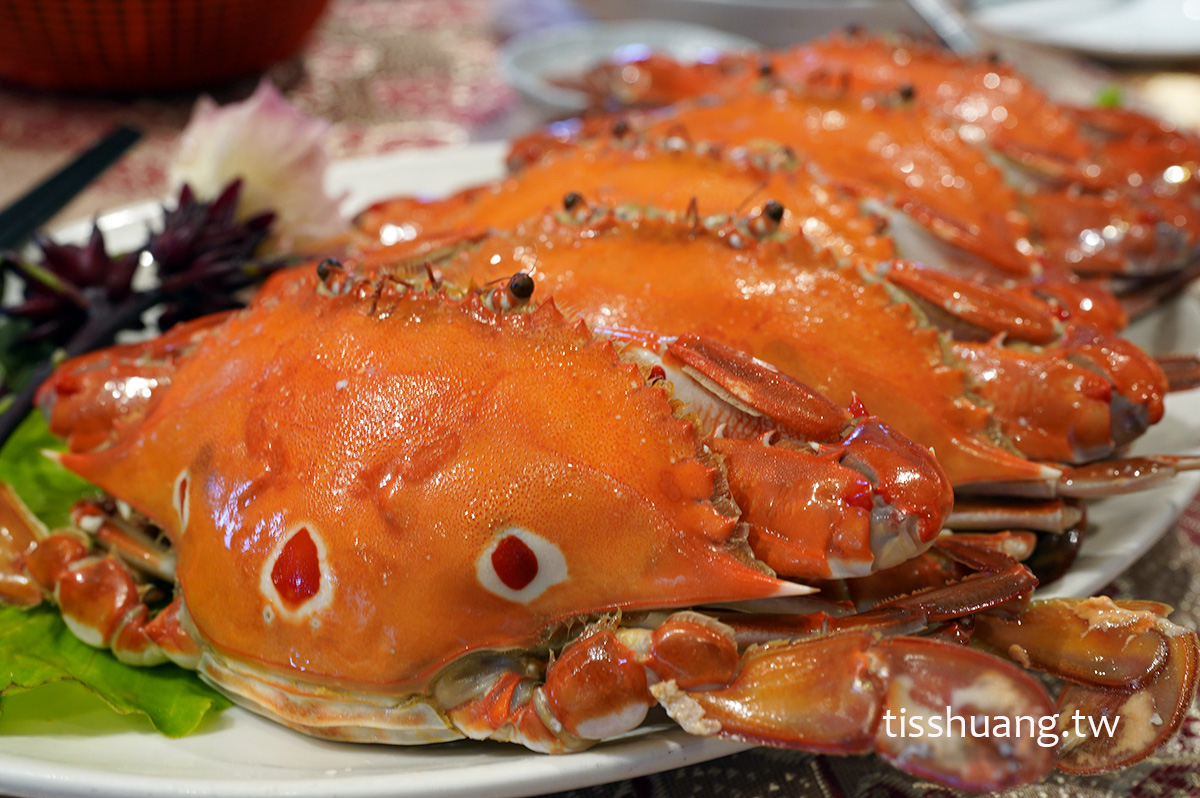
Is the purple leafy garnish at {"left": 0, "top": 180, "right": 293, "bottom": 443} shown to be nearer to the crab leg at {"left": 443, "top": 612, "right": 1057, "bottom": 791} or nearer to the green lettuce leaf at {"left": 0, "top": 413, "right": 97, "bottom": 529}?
the green lettuce leaf at {"left": 0, "top": 413, "right": 97, "bottom": 529}

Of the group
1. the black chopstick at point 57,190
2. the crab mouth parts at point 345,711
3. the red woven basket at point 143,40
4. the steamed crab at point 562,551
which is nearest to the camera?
the steamed crab at point 562,551

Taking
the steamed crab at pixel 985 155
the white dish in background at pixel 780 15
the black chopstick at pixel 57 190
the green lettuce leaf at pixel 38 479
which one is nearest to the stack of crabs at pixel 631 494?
the green lettuce leaf at pixel 38 479

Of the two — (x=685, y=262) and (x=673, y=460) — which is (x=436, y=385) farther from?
(x=685, y=262)

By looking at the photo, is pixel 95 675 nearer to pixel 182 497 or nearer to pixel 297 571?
pixel 182 497

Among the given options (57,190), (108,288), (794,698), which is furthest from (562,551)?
(57,190)

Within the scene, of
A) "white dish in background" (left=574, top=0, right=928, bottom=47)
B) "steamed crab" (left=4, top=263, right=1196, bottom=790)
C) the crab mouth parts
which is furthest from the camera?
"white dish in background" (left=574, top=0, right=928, bottom=47)

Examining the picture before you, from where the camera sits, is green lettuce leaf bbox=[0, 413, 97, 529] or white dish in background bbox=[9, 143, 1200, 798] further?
green lettuce leaf bbox=[0, 413, 97, 529]

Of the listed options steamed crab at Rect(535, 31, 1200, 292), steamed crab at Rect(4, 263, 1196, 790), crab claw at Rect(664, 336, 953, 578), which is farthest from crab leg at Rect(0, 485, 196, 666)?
steamed crab at Rect(535, 31, 1200, 292)

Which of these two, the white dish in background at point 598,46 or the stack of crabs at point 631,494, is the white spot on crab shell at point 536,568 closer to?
the stack of crabs at point 631,494

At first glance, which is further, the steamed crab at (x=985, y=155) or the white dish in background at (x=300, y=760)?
the steamed crab at (x=985, y=155)
